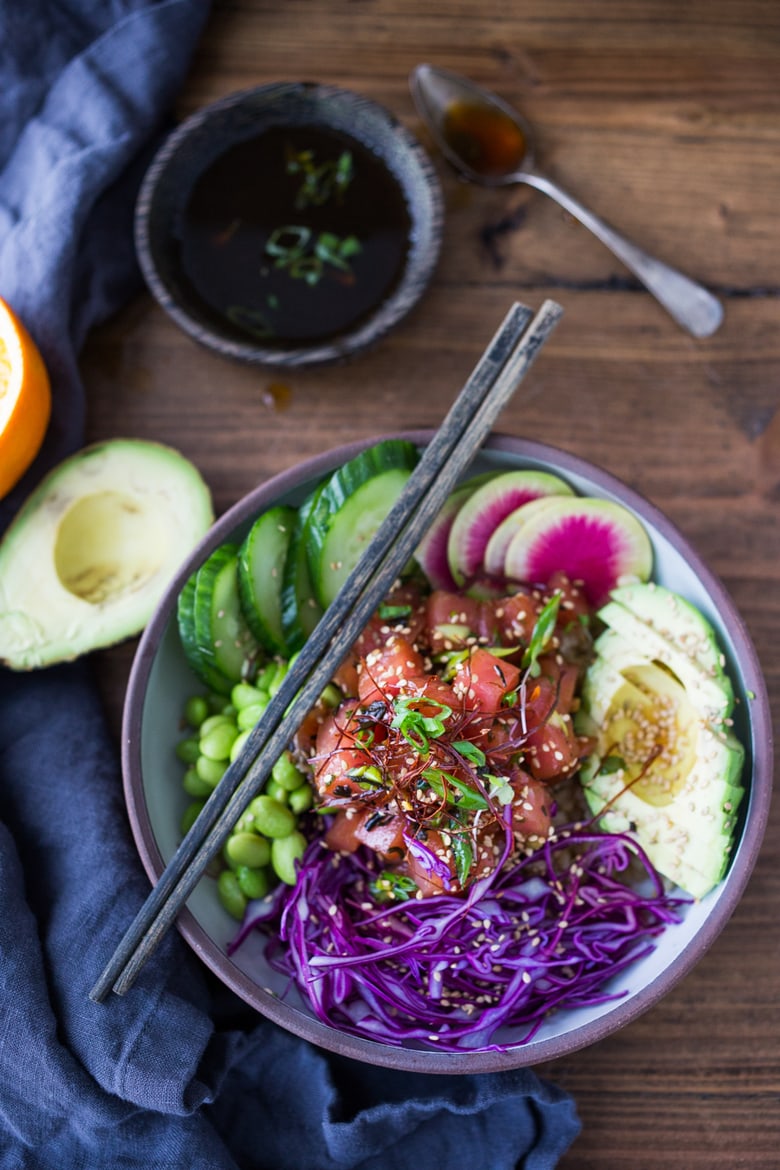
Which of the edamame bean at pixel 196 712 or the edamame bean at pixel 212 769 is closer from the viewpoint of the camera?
the edamame bean at pixel 212 769

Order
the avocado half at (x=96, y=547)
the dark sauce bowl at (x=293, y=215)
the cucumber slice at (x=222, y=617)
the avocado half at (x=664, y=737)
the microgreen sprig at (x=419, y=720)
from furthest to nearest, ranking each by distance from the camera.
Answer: the dark sauce bowl at (x=293, y=215) → the avocado half at (x=96, y=547) → the cucumber slice at (x=222, y=617) → the avocado half at (x=664, y=737) → the microgreen sprig at (x=419, y=720)

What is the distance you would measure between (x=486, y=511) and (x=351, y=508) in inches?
12.9

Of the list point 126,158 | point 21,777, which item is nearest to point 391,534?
point 21,777

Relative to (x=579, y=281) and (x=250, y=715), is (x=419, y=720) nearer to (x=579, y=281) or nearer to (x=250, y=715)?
(x=250, y=715)

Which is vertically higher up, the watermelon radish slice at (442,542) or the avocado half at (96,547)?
the avocado half at (96,547)

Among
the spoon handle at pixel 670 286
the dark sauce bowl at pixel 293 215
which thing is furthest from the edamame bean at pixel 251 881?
the spoon handle at pixel 670 286

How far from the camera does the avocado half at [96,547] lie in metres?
2.43

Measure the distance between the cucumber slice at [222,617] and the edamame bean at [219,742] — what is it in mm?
129

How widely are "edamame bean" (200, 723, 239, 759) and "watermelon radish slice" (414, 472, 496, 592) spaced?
1.98 feet

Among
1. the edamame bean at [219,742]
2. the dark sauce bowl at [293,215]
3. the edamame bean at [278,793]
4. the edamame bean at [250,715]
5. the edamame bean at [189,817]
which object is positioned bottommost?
the edamame bean at [189,817]

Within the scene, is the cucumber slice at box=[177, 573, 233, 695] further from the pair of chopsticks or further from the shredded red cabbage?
A: the shredded red cabbage

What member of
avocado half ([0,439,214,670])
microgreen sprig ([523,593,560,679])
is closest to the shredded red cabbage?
microgreen sprig ([523,593,560,679])

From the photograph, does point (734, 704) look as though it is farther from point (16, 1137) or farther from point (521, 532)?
point (16, 1137)

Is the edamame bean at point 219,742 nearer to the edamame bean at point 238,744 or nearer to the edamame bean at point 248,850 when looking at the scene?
the edamame bean at point 238,744
